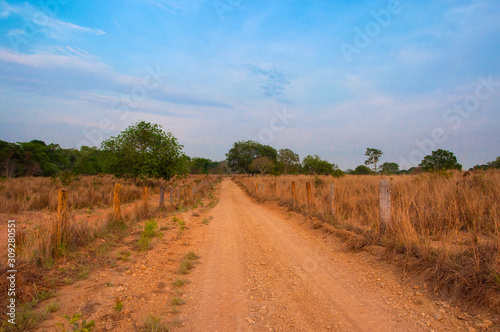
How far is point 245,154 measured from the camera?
6994 centimetres

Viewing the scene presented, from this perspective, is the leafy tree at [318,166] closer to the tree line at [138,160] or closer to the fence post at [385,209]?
the tree line at [138,160]

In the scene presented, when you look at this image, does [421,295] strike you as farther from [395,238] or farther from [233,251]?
[233,251]

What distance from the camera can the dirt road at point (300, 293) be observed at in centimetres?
317

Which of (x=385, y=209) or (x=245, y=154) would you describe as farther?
(x=245, y=154)

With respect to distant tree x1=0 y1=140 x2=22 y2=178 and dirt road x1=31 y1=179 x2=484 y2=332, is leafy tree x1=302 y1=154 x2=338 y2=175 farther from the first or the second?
distant tree x1=0 y1=140 x2=22 y2=178

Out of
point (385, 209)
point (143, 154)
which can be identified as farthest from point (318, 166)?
point (385, 209)

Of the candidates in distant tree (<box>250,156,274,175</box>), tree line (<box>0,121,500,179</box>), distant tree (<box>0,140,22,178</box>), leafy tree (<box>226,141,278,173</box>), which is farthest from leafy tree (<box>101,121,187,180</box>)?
leafy tree (<box>226,141,278,173</box>)

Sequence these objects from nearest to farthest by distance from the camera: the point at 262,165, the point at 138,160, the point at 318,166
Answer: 1. the point at 138,160
2. the point at 318,166
3. the point at 262,165

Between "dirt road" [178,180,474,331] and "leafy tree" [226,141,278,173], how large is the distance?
62.6m

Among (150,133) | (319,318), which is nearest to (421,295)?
(319,318)

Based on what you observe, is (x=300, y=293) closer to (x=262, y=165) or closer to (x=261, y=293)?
(x=261, y=293)

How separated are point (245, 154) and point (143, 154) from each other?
46848mm

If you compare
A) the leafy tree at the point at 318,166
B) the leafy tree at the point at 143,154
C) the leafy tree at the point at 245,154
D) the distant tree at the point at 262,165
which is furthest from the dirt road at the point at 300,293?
the leafy tree at the point at 245,154

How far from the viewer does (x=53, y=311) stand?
338 cm
